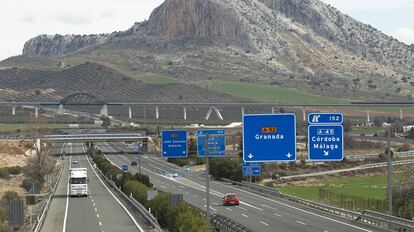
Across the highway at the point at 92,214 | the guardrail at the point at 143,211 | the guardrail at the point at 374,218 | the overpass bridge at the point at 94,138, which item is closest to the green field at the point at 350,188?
the guardrail at the point at 374,218

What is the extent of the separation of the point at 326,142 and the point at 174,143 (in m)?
17.5

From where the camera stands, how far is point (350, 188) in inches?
3878

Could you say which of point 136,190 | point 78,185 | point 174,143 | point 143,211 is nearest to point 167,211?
point 174,143

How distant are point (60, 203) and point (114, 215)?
629 inches

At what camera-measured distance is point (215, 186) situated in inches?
4124

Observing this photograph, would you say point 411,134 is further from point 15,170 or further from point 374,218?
point 374,218

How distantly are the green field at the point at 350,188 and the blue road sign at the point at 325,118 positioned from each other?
43691 mm

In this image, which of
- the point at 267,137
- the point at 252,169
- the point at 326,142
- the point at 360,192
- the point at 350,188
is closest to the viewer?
the point at 267,137

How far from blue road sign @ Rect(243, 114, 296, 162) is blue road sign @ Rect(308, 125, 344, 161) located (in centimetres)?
151

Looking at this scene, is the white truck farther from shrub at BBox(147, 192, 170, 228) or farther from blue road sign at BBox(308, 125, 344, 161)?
blue road sign at BBox(308, 125, 344, 161)

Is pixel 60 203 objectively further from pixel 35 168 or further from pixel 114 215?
pixel 35 168

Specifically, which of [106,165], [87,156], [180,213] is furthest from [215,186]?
[87,156]

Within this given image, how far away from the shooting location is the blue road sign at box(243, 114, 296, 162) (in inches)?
1590

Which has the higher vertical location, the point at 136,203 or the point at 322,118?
the point at 322,118
